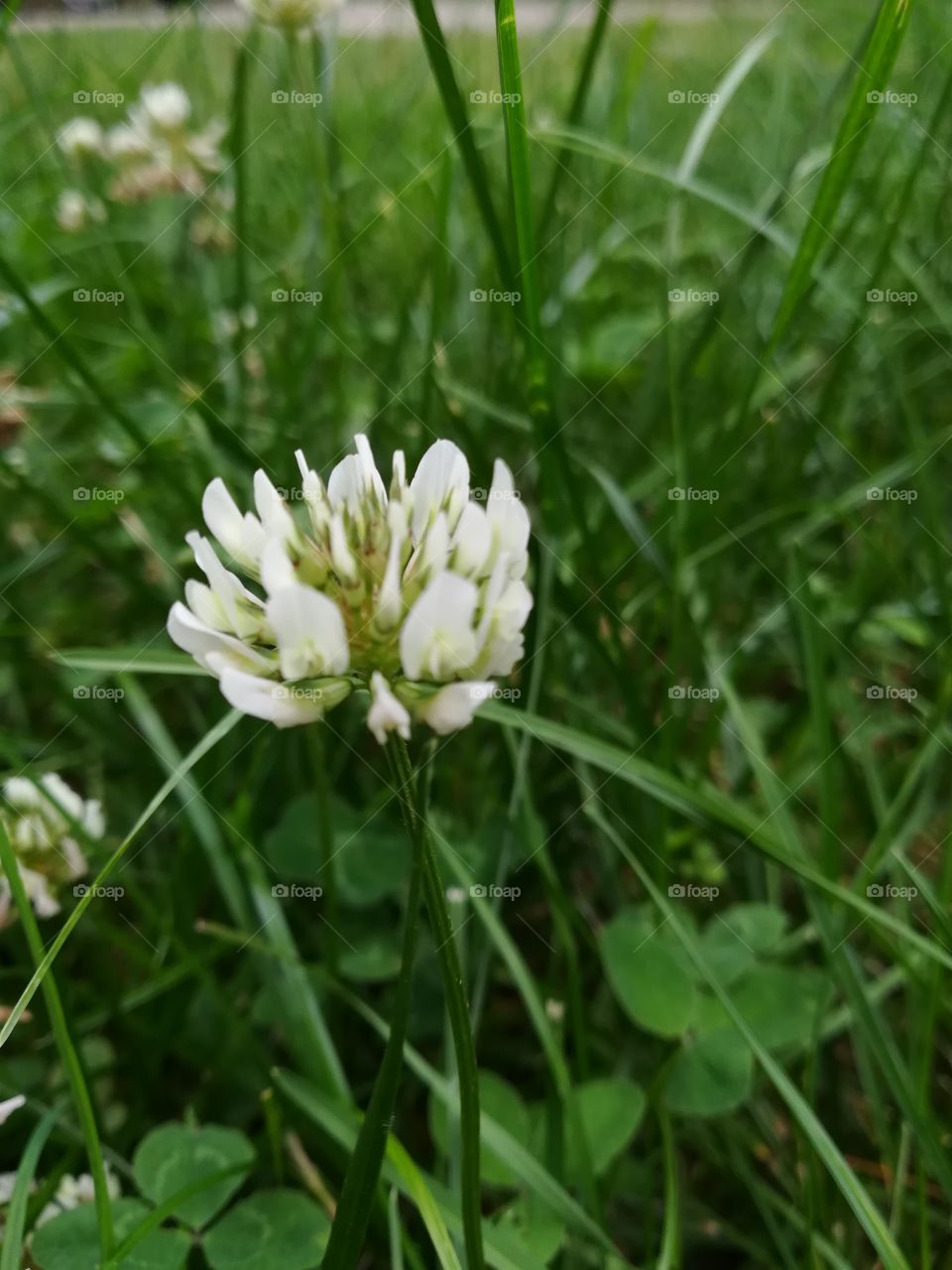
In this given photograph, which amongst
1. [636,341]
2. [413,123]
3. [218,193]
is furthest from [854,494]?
[413,123]

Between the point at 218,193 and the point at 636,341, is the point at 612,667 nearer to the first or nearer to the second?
the point at 636,341

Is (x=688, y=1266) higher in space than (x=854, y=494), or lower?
lower

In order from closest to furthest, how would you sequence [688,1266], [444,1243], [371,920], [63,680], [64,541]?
[444,1243] < [688,1266] < [371,920] < [63,680] < [64,541]

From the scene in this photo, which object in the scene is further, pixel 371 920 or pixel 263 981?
pixel 371 920
